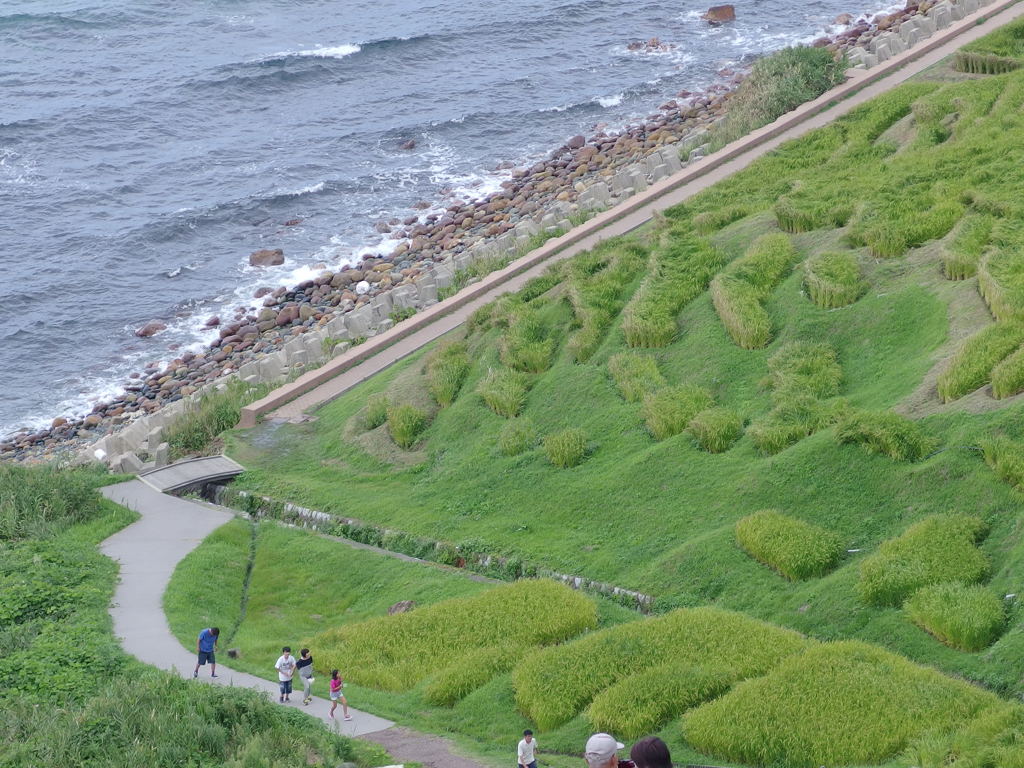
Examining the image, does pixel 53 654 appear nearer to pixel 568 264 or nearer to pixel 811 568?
pixel 811 568

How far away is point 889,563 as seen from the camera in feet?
→ 68.5

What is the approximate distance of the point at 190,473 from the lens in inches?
1252

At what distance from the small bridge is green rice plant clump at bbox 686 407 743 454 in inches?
427

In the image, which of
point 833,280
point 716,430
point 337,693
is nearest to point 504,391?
point 716,430

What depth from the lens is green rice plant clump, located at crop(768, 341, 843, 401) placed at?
26.7 metres

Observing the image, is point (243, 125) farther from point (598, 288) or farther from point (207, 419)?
point (598, 288)

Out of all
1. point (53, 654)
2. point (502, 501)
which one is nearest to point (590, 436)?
point (502, 501)

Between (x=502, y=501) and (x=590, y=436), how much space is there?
231 centimetres

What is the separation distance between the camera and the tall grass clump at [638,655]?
63.2ft

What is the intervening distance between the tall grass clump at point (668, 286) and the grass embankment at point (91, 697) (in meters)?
12.0

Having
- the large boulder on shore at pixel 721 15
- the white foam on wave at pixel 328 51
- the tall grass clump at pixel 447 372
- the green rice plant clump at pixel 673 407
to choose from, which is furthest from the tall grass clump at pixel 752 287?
the white foam on wave at pixel 328 51

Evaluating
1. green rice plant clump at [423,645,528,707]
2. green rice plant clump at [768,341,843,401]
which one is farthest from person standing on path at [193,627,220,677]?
green rice plant clump at [768,341,843,401]

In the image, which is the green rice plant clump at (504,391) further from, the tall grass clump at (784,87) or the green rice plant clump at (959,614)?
the tall grass clump at (784,87)

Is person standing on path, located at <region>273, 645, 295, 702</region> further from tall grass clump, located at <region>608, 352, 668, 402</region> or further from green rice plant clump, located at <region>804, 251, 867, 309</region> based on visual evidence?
green rice plant clump, located at <region>804, 251, 867, 309</region>
